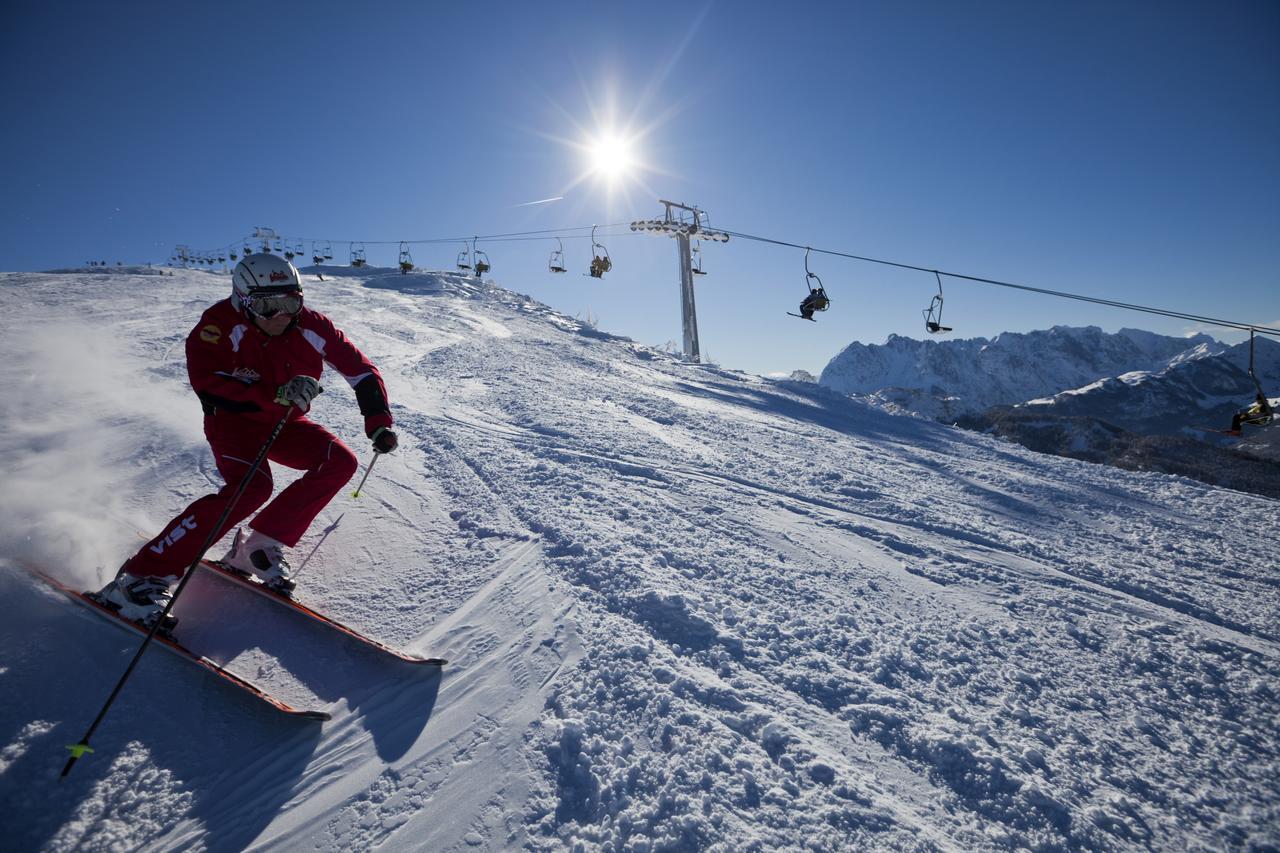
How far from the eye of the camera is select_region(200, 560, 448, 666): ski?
9.29 ft

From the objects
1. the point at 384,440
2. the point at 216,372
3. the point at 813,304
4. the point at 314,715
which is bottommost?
the point at 314,715

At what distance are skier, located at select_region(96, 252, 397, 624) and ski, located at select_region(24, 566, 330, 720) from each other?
5 centimetres

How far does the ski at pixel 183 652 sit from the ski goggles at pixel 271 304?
6.25ft

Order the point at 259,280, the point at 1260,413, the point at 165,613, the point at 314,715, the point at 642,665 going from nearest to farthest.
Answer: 1. the point at 314,715
2. the point at 165,613
3. the point at 642,665
4. the point at 259,280
5. the point at 1260,413

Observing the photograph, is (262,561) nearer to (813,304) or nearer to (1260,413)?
(1260,413)

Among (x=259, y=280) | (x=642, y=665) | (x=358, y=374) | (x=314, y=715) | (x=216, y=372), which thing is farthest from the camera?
(x=358, y=374)

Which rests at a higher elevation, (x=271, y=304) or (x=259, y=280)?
(x=259, y=280)

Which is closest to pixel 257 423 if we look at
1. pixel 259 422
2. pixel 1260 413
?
pixel 259 422

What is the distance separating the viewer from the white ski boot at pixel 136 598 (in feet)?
9.53

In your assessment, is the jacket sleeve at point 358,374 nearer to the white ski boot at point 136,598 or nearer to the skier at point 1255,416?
the white ski boot at point 136,598

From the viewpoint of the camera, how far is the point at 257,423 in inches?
141

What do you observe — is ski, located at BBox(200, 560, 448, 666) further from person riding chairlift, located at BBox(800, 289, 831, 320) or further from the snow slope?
person riding chairlift, located at BBox(800, 289, 831, 320)

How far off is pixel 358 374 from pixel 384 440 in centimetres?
65

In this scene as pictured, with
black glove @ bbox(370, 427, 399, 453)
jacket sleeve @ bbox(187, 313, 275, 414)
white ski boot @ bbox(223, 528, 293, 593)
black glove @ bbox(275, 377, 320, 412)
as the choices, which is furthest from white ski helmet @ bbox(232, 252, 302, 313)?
white ski boot @ bbox(223, 528, 293, 593)
